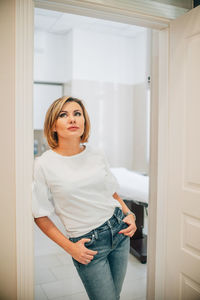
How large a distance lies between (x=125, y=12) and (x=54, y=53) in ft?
12.9

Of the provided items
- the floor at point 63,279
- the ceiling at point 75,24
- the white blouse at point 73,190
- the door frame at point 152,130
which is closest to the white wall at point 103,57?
the ceiling at point 75,24

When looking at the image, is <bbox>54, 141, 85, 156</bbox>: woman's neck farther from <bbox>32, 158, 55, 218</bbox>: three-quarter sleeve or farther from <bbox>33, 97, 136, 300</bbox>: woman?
<bbox>32, 158, 55, 218</bbox>: three-quarter sleeve

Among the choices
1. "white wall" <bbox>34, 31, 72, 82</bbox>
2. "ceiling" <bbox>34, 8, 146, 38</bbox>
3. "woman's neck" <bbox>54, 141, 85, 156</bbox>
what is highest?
"ceiling" <bbox>34, 8, 146, 38</bbox>

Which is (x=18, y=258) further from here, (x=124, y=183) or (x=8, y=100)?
(x=124, y=183)

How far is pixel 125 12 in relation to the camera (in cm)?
177

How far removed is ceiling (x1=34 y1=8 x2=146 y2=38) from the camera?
4.67m

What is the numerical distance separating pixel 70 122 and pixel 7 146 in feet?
1.15

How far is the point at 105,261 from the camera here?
1644 millimetres

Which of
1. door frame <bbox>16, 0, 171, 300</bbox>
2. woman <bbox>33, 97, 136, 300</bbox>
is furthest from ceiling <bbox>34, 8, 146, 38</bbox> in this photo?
woman <bbox>33, 97, 136, 300</bbox>

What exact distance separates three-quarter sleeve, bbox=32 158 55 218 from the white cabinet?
4.06 m

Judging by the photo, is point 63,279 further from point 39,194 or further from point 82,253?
point 39,194

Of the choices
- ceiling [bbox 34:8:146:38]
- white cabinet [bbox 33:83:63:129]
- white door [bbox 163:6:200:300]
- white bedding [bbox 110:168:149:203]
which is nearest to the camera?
white door [bbox 163:6:200:300]

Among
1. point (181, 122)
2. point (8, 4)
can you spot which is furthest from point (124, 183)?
point (8, 4)

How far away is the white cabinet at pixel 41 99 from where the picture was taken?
17.9 ft
